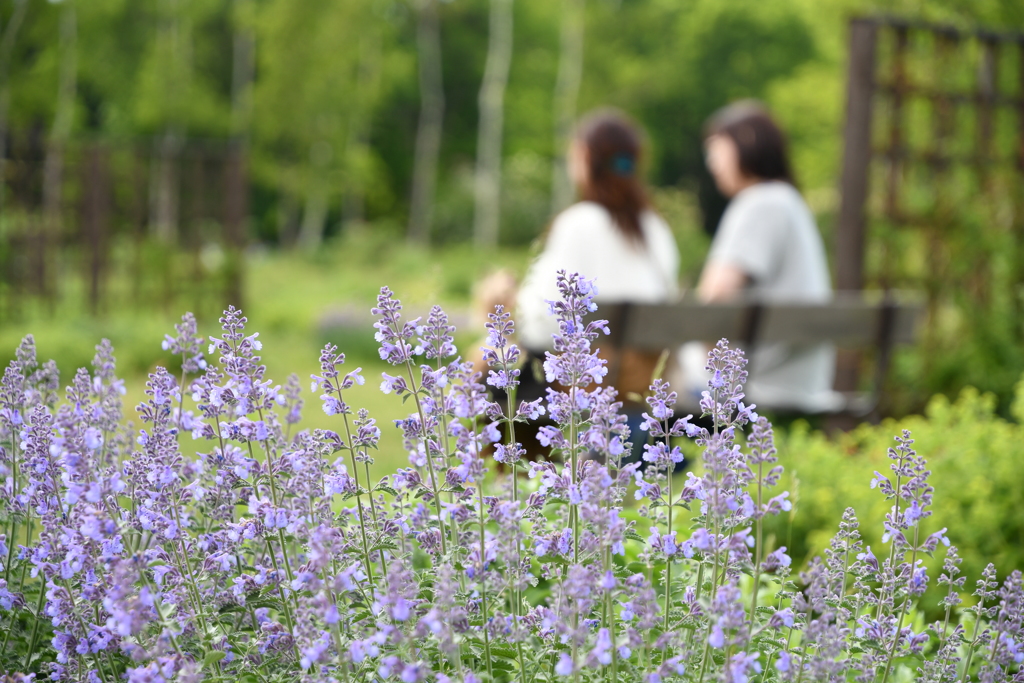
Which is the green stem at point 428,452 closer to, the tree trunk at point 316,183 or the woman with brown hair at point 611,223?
the woman with brown hair at point 611,223

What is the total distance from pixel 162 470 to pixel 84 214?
10.5m

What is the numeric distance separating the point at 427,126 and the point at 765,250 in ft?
89.0

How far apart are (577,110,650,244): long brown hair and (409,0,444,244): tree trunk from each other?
24.3 m

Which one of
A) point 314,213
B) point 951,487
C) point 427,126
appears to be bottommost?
point 951,487

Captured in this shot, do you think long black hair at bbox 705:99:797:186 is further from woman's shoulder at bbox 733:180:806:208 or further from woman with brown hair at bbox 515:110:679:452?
woman with brown hair at bbox 515:110:679:452

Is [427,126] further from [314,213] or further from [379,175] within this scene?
[314,213]

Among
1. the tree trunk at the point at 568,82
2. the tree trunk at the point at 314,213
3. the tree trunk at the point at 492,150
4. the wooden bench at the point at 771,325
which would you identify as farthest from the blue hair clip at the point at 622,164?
the tree trunk at the point at 314,213

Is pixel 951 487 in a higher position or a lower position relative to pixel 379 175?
lower

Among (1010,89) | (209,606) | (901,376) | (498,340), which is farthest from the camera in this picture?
(1010,89)

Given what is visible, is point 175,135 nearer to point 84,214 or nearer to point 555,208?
point 555,208

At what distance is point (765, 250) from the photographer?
5328 mm

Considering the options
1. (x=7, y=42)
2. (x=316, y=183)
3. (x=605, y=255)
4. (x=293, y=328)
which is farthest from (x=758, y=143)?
(x=316, y=183)

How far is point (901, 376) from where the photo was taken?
7.19m

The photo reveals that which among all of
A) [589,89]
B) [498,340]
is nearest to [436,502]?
[498,340]
